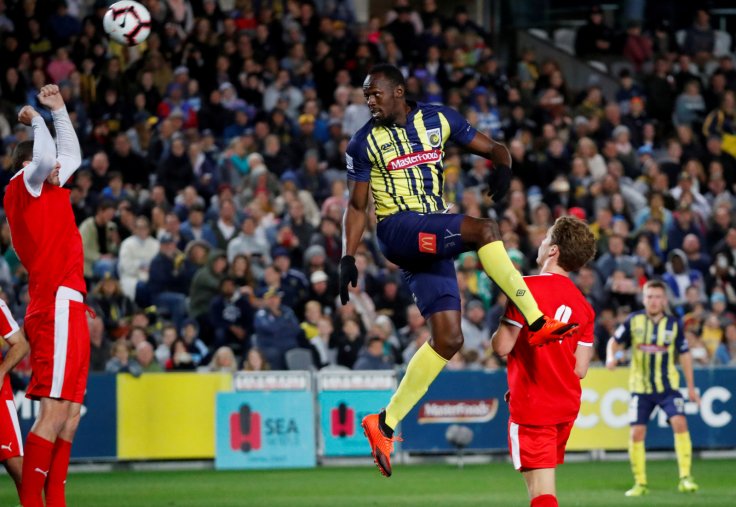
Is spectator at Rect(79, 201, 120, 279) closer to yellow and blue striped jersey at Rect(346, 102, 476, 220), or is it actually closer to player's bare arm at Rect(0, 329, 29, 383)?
player's bare arm at Rect(0, 329, 29, 383)

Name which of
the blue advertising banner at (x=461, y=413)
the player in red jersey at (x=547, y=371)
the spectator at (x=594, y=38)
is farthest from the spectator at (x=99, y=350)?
the spectator at (x=594, y=38)

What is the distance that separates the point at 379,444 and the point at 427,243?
3.88 ft

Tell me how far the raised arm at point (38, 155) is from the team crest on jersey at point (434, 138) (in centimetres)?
223

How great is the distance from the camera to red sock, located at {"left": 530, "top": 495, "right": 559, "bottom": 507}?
711 centimetres

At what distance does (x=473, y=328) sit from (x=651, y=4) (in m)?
10.5

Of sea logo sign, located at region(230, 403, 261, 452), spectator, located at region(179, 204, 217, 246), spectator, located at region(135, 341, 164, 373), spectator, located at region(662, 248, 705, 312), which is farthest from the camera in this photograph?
spectator, located at region(662, 248, 705, 312)

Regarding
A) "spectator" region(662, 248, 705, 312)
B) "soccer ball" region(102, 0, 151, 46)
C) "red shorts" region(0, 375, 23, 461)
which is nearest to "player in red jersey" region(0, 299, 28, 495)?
"red shorts" region(0, 375, 23, 461)

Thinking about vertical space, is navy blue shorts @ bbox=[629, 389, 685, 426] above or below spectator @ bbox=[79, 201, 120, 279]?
below

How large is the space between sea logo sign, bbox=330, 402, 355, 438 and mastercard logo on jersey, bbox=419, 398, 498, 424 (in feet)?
2.82

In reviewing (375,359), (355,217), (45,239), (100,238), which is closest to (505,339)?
(355,217)

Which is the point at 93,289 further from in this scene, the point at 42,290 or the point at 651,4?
the point at 651,4

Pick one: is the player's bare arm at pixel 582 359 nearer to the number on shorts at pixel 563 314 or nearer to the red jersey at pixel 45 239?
the number on shorts at pixel 563 314

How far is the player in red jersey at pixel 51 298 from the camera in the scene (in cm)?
812

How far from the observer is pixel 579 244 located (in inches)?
285
